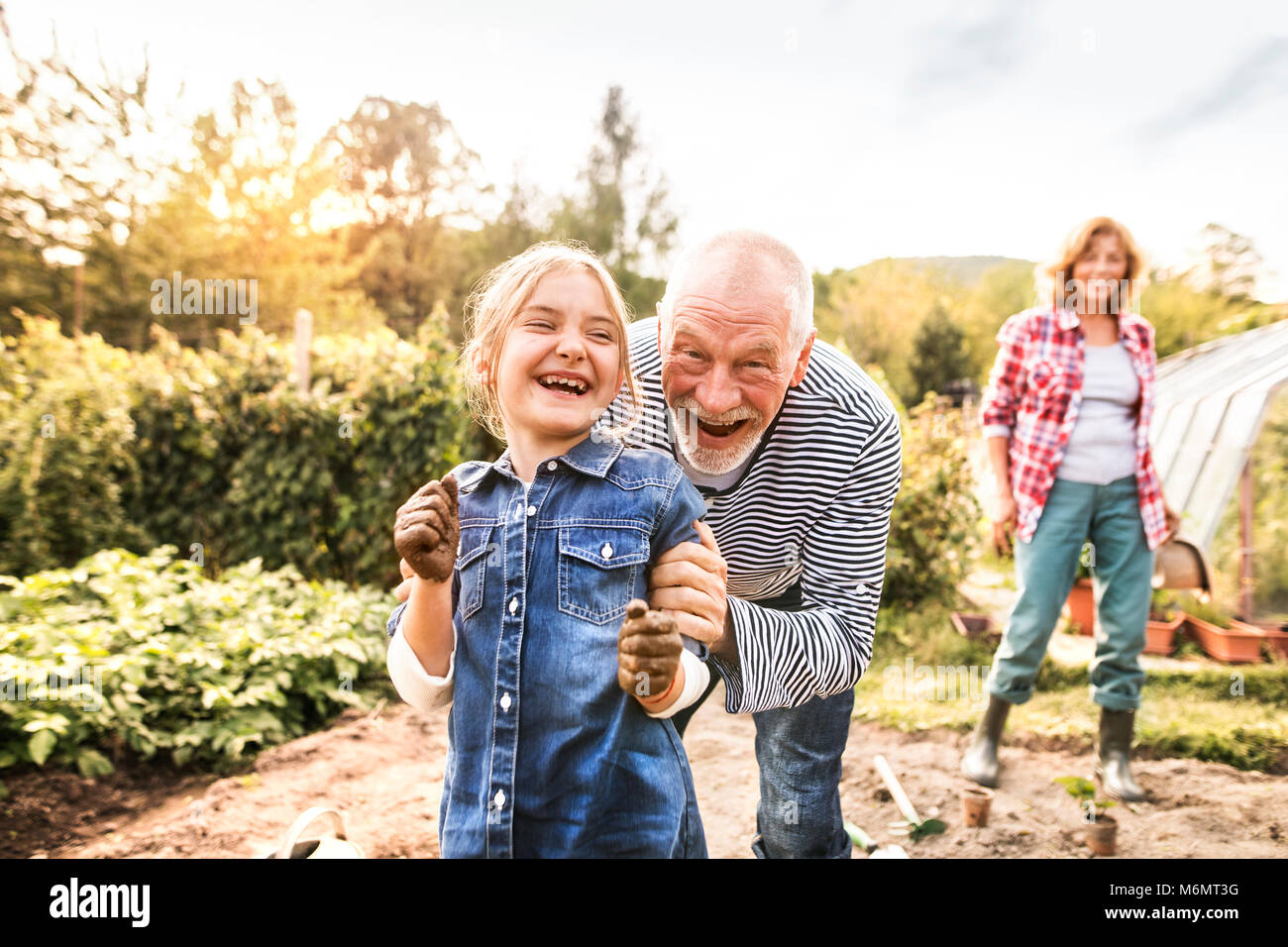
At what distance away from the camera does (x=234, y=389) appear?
20.3 feet

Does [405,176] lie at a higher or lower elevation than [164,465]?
higher

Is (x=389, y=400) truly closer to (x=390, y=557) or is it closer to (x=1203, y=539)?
(x=390, y=557)

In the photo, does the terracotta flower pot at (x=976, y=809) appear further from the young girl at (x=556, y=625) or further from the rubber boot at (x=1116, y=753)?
the young girl at (x=556, y=625)

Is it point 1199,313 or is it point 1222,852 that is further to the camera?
point 1199,313

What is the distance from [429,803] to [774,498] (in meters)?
2.35

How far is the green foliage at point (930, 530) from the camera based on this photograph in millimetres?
5984

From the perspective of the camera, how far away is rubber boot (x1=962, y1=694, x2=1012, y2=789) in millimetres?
3701

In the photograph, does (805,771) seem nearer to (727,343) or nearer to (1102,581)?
(727,343)

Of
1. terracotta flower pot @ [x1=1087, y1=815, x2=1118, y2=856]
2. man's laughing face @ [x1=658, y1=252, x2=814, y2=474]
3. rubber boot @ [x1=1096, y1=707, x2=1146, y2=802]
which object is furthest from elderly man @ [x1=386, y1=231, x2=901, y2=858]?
rubber boot @ [x1=1096, y1=707, x2=1146, y2=802]

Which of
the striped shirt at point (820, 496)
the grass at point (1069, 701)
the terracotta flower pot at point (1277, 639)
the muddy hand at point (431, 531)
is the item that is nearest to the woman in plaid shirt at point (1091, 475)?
the grass at point (1069, 701)

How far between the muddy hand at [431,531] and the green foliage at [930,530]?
5031mm

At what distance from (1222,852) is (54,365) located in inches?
300
